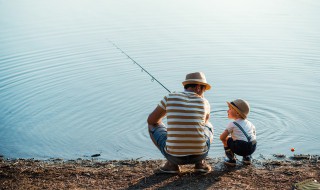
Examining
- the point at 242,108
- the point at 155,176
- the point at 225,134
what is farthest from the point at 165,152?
the point at 242,108

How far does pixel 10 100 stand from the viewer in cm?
919

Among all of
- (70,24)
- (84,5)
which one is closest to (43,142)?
(70,24)

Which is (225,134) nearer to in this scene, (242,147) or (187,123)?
(242,147)

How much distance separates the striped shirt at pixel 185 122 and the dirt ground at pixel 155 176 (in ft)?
1.37

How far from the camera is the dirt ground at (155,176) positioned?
472 cm

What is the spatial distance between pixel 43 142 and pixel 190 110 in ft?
11.9

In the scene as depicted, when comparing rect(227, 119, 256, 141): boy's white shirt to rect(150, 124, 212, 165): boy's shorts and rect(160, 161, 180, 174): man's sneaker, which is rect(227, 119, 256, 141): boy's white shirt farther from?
rect(160, 161, 180, 174): man's sneaker

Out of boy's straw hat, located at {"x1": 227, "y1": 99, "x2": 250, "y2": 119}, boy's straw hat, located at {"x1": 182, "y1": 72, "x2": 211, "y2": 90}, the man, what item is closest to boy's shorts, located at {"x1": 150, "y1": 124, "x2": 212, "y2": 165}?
the man

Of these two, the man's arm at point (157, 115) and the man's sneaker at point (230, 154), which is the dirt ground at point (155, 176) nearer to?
the man's sneaker at point (230, 154)

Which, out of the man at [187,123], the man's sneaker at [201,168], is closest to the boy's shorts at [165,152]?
the man at [187,123]

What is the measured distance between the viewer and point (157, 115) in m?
4.79

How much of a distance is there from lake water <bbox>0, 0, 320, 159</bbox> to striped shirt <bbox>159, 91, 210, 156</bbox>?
1.90 metres

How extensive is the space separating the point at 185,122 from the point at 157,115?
0.42m

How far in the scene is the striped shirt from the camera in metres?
4.50
